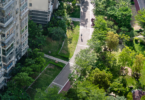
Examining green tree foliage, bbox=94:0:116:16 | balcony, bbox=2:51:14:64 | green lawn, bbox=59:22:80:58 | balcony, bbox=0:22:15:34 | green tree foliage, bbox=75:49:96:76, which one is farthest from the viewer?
green tree foliage, bbox=94:0:116:16

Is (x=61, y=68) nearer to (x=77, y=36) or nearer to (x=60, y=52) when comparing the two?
(x=60, y=52)

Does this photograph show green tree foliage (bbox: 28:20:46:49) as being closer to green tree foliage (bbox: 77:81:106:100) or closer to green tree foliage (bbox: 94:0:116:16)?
green tree foliage (bbox: 77:81:106:100)

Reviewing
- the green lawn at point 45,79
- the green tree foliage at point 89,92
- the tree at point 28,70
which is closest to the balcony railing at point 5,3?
the tree at point 28,70

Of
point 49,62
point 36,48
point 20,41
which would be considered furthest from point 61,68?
point 20,41

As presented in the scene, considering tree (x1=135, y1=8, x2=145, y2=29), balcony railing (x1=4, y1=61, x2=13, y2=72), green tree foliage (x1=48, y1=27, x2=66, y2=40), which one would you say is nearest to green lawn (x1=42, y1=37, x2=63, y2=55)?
green tree foliage (x1=48, y1=27, x2=66, y2=40)

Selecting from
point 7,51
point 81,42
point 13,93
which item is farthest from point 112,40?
point 13,93

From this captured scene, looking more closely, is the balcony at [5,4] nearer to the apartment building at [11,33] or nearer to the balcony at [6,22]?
the apartment building at [11,33]
